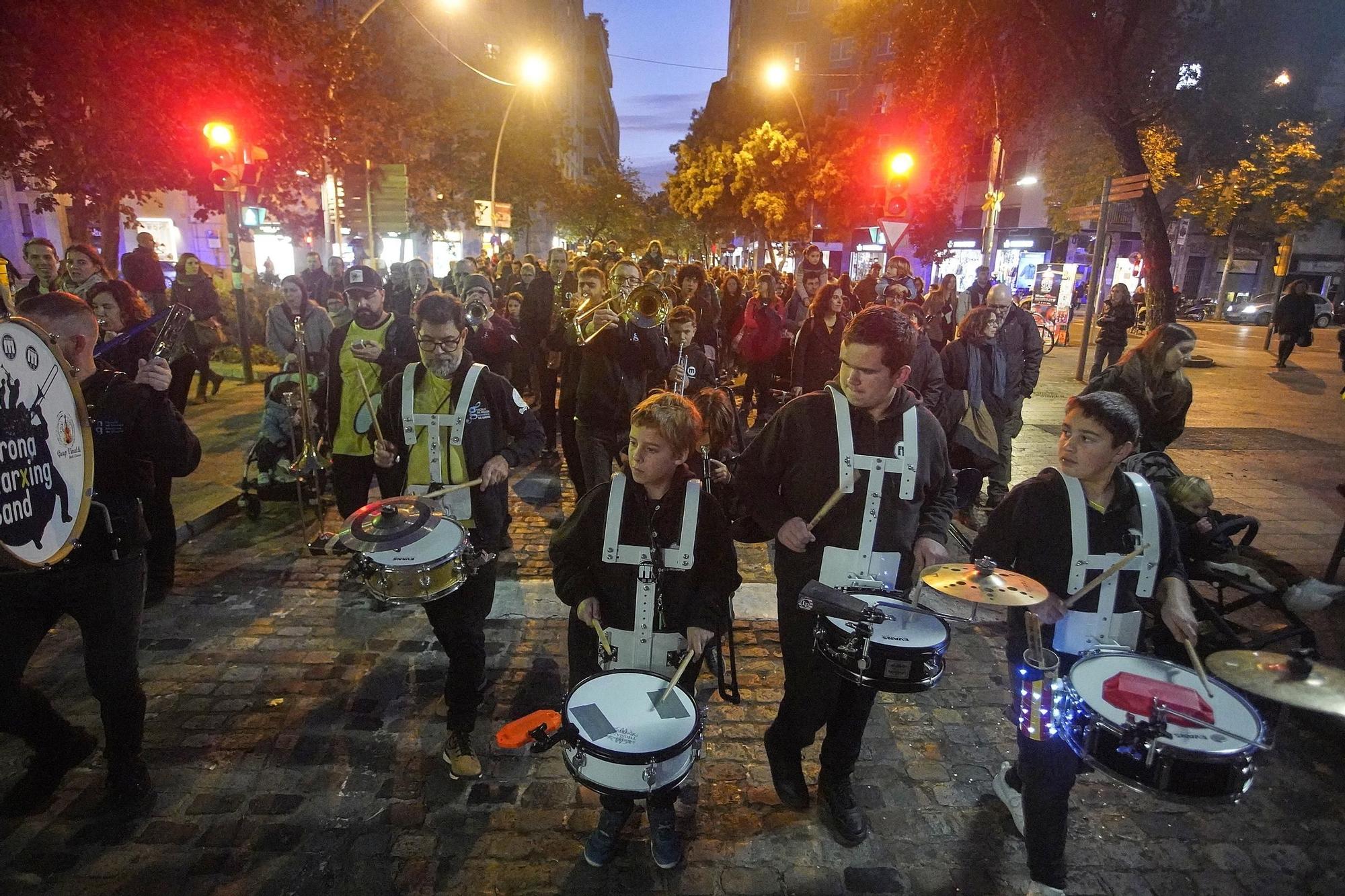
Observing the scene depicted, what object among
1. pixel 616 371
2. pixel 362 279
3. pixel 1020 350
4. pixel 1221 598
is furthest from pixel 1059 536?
pixel 362 279

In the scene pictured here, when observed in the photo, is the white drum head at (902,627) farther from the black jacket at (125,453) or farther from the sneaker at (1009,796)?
the black jacket at (125,453)

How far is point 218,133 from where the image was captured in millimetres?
10062

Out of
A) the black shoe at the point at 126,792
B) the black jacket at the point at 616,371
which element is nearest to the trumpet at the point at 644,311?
the black jacket at the point at 616,371

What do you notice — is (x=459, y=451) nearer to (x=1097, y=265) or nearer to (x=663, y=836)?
(x=663, y=836)

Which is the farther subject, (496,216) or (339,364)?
(496,216)

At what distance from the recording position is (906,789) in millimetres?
3557

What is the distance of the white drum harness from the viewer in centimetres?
369

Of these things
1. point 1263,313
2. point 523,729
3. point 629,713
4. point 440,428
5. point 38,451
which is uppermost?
point 1263,313

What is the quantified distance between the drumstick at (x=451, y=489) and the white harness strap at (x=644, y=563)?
3.05ft

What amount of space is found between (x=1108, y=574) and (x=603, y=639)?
188 centimetres

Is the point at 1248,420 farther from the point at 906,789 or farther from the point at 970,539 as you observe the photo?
the point at 906,789

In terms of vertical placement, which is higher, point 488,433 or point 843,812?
point 488,433

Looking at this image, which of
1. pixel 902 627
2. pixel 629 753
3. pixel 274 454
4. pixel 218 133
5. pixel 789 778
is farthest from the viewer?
pixel 218 133

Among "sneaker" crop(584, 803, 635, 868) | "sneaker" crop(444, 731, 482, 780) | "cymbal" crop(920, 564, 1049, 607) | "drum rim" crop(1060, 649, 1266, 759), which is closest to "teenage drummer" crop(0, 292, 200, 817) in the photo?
"sneaker" crop(444, 731, 482, 780)
